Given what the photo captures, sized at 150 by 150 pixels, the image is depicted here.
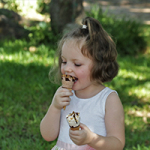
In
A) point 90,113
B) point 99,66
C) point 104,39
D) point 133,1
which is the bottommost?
point 133,1

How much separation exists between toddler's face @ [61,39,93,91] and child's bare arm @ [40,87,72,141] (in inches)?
4.7

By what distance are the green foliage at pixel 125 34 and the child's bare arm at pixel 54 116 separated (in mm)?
4717

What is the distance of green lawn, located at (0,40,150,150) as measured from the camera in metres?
2.92

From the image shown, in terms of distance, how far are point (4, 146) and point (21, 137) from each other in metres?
0.25

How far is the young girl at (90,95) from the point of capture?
1818 mm

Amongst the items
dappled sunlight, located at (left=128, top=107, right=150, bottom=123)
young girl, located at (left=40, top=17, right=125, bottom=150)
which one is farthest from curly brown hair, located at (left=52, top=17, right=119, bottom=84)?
dappled sunlight, located at (left=128, top=107, right=150, bottom=123)

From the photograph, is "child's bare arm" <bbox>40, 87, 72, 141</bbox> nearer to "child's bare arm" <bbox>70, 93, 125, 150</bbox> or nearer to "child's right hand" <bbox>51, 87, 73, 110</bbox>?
"child's right hand" <bbox>51, 87, 73, 110</bbox>

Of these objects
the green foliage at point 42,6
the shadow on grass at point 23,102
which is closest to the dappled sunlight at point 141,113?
the shadow on grass at point 23,102

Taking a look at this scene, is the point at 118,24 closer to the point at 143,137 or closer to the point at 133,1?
the point at 143,137

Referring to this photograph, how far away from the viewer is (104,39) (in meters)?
1.95

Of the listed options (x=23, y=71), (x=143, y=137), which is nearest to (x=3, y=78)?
(x=23, y=71)

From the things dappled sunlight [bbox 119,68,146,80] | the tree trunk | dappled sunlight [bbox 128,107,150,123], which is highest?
the tree trunk

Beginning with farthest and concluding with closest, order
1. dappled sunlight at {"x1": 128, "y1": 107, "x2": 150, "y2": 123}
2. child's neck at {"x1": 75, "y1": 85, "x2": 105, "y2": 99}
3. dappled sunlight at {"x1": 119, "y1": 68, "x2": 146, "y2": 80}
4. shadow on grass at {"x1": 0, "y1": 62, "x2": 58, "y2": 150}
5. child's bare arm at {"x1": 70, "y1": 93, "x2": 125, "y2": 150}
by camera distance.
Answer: dappled sunlight at {"x1": 119, "y1": 68, "x2": 146, "y2": 80}
dappled sunlight at {"x1": 128, "y1": 107, "x2": 150, "y2": 123}
shadow on grass at {"x1": 0, "y1": 62, "x2": 58, "y2": 150}
child's neck at {"x1": 75, "y1": 85, "x2": 105, "y2": 99}
child's bare arm at {"x1": 70, "y1": 93, "x2": 125, "y2": 150}

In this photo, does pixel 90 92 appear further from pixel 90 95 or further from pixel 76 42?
pixel 76 42
